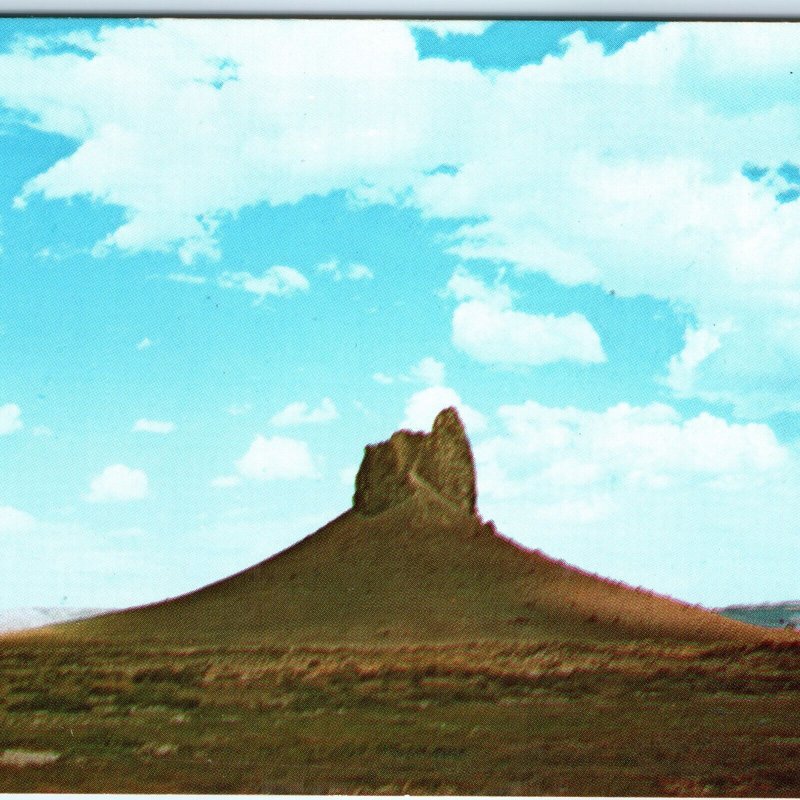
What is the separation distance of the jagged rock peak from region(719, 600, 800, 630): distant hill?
1.19 metres

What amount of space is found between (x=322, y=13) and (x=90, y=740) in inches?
126

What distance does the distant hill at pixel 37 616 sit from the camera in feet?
16.5

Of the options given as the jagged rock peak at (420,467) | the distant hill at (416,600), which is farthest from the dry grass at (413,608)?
the jagged rock peak at (420,467)

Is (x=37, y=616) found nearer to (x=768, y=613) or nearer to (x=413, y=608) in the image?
(x=413, y=608)

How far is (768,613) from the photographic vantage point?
5.02 meters

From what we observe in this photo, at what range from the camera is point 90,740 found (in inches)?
193

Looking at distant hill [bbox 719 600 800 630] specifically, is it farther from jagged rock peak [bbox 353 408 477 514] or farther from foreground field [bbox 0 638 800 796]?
jagged rock peak [bbox 353 408 477 514]

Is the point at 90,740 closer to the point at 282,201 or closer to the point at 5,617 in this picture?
the point at 5,617

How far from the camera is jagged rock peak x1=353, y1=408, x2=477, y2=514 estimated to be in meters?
5.07

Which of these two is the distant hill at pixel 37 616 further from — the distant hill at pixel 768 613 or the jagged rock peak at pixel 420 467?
the distant hill at pixel 768 613

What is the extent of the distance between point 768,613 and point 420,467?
5.26 ft

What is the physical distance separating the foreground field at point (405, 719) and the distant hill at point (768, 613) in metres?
0.13

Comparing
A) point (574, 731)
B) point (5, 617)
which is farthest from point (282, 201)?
point (574, 731)

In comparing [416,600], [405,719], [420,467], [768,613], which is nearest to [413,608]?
[416,600]
